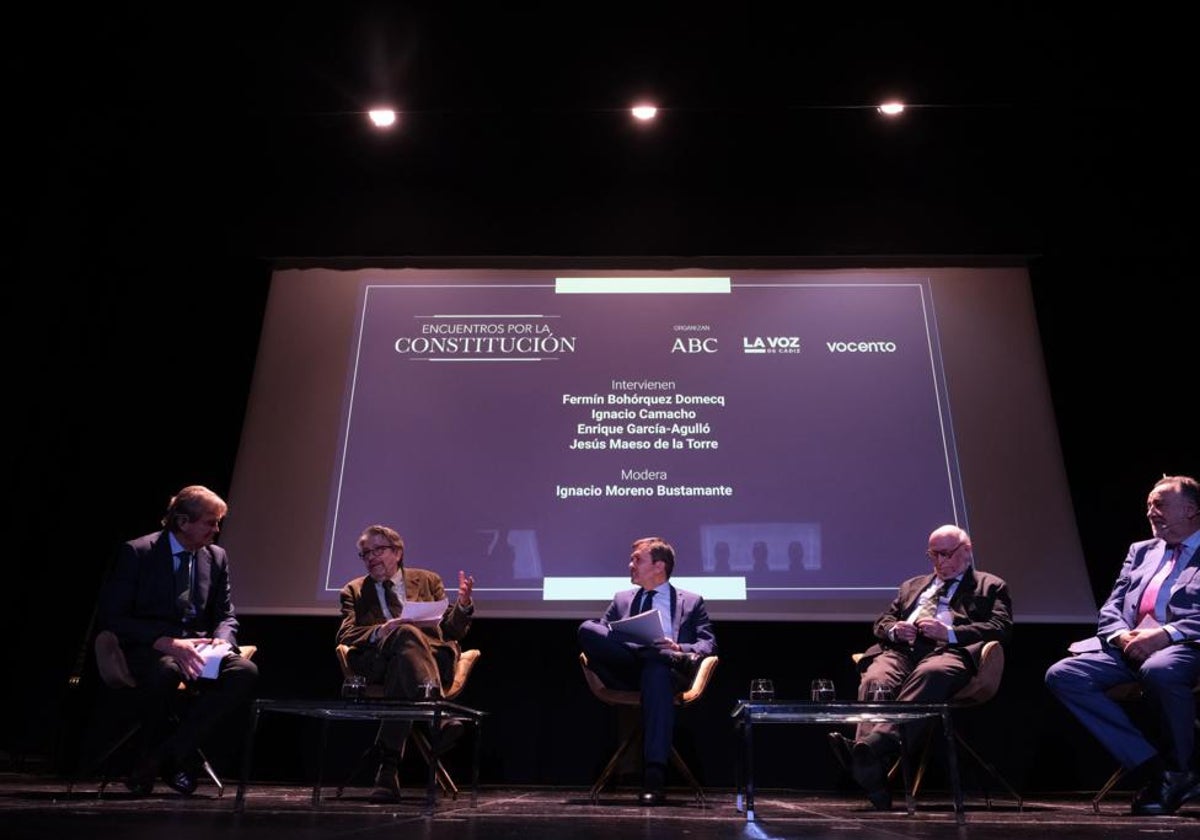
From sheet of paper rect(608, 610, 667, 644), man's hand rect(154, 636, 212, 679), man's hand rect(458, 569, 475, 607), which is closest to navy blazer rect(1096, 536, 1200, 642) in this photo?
sheet of paper rect(608, 610, 667, 644)

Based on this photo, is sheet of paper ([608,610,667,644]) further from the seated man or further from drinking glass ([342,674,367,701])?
drinking glass ([342,674,367,701])

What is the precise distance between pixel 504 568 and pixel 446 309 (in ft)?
4.81

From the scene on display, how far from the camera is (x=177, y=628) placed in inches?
142

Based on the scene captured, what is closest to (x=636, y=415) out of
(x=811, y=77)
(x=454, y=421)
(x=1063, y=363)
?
(x=454, y=421)

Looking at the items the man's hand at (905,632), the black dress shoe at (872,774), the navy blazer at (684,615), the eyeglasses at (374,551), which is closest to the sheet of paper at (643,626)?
the navy blazer at (684,615)

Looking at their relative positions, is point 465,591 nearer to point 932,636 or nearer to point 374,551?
point 374,551

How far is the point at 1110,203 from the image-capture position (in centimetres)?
530

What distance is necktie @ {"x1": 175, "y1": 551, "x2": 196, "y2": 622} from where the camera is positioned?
3617 mm

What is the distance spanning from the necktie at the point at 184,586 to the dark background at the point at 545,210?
1.05 m

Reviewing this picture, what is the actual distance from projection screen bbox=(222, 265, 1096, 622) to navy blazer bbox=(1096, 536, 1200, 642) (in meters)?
0.71

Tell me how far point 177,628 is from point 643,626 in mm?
1744

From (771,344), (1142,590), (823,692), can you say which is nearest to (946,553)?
(1142,590)

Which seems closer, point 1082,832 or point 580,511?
point 1082,832

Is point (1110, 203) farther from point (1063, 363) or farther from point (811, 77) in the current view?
point (811, 77)
